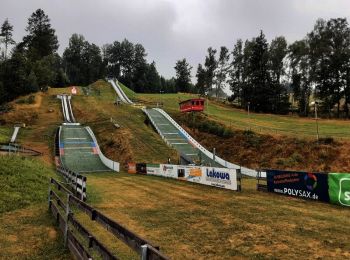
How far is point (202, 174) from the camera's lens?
109ft

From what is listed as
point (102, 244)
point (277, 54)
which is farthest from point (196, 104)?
point (102, 244)

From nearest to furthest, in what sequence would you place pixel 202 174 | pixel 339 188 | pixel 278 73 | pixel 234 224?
pixel 234 224, pixel 339 188, pixel 202 174, pixel 278 73

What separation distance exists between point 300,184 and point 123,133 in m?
43.5

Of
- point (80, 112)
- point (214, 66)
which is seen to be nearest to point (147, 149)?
point (80, 112)

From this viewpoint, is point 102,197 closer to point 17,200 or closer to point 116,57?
point 17,200

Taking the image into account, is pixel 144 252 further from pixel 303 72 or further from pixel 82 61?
pixel 82 61

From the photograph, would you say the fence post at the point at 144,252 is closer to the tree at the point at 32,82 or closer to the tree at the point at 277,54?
the tree at the point at 32,82

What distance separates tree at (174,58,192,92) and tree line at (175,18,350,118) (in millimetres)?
47089

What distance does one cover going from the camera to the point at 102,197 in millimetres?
23906

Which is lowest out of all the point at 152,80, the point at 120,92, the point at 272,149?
the point at 272,149

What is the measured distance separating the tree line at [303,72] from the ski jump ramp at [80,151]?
35.4 metres

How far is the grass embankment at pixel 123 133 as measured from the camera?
5678 centimetres

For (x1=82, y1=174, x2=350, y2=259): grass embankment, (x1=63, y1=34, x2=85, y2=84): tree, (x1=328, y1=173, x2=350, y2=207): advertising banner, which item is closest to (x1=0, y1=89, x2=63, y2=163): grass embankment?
(x1=82, y1=174, x2=350, y2=259): grass embankment

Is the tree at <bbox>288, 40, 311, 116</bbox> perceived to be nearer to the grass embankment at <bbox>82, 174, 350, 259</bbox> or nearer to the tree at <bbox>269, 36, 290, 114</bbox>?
the tree at <bbox>269, 36, 290, 114</bbox>
